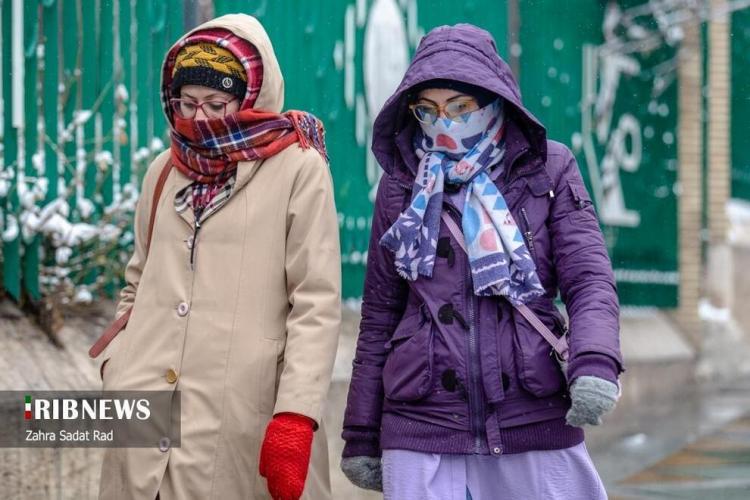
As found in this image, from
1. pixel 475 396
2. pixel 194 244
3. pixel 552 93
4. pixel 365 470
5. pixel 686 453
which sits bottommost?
pixel 686 453

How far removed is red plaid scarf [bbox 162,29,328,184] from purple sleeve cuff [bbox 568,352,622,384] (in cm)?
104

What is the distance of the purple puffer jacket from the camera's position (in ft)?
11.1

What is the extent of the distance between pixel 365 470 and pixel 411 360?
37 centimetres

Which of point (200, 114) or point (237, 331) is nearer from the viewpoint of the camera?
point (237, 331)

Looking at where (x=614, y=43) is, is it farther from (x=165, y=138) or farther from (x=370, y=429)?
(x=370, y=429)

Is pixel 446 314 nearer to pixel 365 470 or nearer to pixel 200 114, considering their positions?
pixel 365 470

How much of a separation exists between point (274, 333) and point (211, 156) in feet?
1.73

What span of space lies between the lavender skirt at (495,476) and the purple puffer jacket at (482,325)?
42mm

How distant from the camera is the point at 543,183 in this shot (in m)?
3.52

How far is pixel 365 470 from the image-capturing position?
142 inches

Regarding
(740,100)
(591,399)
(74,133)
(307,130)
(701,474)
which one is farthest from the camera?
(740,100)

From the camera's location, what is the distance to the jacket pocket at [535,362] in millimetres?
3350

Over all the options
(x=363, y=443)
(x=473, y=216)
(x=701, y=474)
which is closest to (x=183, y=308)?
(x=363, y=443)

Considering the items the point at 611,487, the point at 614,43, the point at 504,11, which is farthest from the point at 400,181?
the point at 614,43
